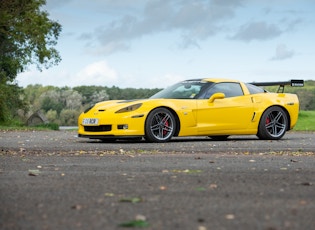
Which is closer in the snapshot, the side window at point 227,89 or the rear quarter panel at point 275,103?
the side window at point 227,89

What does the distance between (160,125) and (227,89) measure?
7.06 ft

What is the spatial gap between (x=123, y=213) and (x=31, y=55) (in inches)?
1687

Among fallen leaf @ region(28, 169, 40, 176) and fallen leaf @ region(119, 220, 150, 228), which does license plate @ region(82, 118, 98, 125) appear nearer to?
fallen leaf @ region(28, 169, 40, 176)

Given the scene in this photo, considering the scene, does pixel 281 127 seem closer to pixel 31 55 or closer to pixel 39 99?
pixel 31 55

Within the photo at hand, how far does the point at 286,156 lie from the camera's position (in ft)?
37.8

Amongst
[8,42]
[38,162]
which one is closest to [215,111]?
[38,162]

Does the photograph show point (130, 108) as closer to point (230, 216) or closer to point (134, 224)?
point (230, 216)

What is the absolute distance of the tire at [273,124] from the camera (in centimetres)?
1672

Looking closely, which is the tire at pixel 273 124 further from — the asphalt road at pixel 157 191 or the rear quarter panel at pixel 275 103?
the asphalt road at pixel 157 191

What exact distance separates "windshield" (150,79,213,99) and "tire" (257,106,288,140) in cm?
160

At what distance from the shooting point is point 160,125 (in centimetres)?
1545

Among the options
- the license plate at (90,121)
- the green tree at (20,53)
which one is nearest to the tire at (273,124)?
the license plate at (90,121)

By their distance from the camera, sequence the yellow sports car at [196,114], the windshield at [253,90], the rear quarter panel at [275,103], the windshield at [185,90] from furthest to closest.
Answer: the windshield at [253,90]
the rear quarter panel at [275,103]
the windshield at [185,90]
the yellow sports car at [196,114]

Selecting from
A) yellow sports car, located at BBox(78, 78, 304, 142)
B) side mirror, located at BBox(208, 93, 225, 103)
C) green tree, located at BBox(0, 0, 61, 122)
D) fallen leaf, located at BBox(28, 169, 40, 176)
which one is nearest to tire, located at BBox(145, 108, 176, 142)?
yellow sports car, located at BBox(78, 78, 304, 142)
